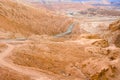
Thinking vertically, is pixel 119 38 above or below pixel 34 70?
below

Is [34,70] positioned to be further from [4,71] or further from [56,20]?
[56,20]

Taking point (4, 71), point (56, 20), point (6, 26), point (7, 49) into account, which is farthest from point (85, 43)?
point (56, 20)

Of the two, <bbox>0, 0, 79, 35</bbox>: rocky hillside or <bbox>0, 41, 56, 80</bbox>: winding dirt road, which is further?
<bbox>0, 0, 79, 35</bbox>: rocky hillside

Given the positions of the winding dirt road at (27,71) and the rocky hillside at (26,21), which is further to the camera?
the rocky hillside at (26,21)

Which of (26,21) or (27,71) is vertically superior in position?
(27,71)

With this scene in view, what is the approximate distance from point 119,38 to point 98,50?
14.0 m

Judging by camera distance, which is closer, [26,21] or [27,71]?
[27,71]

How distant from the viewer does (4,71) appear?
20.2 m

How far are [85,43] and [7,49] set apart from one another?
10011 millimetres

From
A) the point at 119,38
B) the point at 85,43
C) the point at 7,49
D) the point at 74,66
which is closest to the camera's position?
the point at 74,66

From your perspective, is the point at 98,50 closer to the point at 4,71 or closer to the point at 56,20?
the point at 4,71

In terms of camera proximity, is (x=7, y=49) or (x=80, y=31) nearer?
(x=7, y=49)

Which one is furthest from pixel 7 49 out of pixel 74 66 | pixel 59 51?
pixel 74 66

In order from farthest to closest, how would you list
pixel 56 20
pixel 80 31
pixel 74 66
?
1. pixel 56 20
2. pixel 80 31
3. pixel 74 66
